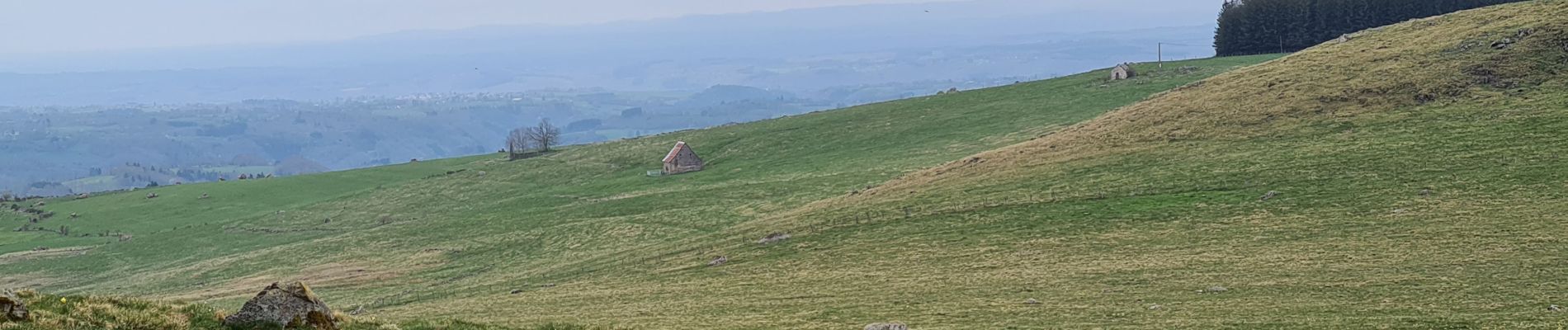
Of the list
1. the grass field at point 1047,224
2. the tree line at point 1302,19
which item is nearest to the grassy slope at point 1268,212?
the grass field at point 1047,224

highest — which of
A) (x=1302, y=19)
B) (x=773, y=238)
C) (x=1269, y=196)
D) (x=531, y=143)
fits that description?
(x=1302, y=19)

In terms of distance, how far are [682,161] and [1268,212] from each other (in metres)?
59.7

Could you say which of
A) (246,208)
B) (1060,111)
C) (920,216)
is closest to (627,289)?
(920,216)

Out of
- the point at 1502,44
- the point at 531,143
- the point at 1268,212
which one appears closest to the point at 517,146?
the point at 531,143

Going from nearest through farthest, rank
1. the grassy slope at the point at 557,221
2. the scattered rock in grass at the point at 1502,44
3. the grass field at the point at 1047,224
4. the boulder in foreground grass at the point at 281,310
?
the boulder in foreground grass at the point at 281,310
the grass field at the point at 1047,224
the grassy slope at the point at 557,221
the scattered rock in grass at the point at 1502,44

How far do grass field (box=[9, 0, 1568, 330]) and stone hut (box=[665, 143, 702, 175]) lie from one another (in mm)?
2955

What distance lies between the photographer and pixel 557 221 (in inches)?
2940

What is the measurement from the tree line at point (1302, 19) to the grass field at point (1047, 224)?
34.0 m

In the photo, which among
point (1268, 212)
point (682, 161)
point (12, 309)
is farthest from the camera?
point (682, 161)

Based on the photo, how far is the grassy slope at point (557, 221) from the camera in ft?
147

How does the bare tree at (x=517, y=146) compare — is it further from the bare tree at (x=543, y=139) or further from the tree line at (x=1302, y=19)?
the tree line at (x=1302, y=19)

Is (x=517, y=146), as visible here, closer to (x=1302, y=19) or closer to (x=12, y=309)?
(x=1302, y=19)

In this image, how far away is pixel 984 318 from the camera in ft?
100

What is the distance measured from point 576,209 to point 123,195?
210 ft
